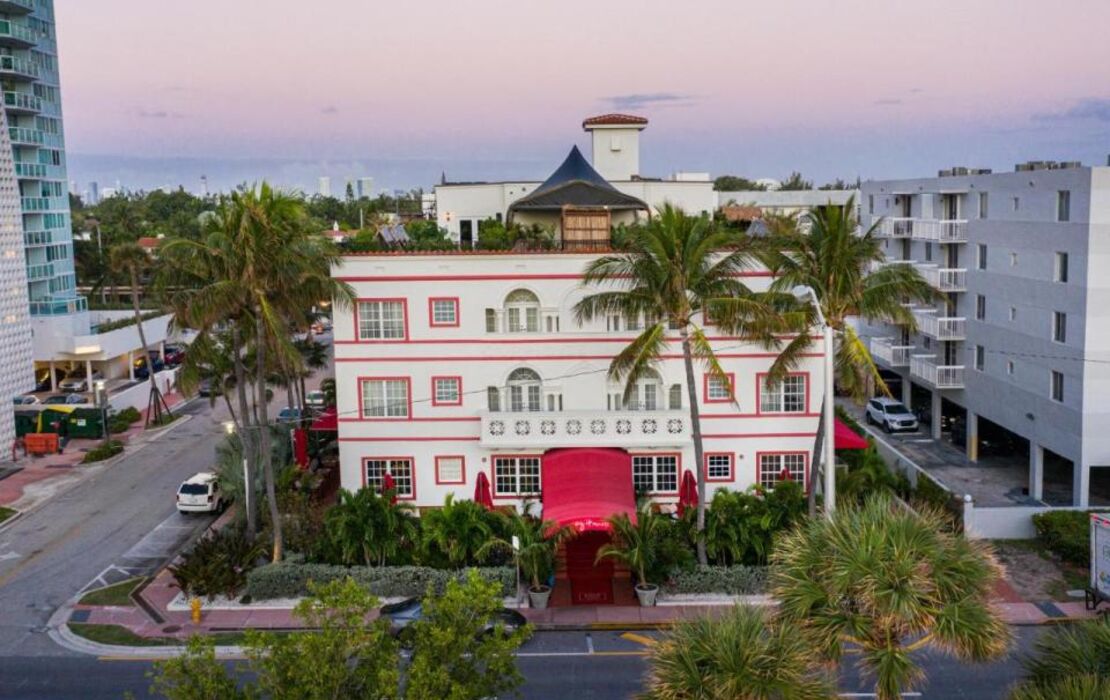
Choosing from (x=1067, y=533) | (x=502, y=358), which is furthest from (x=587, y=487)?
(x=1067, y=533)

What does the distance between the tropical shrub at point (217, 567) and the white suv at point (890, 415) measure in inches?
1243

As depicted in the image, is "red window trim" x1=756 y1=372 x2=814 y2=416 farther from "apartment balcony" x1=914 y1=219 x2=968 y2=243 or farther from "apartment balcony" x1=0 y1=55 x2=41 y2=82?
"apartment balcony" x1=0 y1=55 x2=41 y2=82

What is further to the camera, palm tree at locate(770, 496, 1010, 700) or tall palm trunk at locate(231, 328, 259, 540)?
Answer: tall palm trunk at locate(231, 328, 259, 540)

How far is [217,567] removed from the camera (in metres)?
29.8

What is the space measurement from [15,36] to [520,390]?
45.5m

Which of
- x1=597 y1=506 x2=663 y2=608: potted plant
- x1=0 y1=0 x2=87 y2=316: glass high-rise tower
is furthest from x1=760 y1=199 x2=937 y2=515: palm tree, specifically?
x1=0 y1=0 x2=87 y2=316: glass high-rise tower

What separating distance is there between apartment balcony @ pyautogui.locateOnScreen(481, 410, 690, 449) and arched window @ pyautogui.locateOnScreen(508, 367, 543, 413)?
1187 mm

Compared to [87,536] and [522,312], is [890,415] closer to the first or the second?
[522,312]

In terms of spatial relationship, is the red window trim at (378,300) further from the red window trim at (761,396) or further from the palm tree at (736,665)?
the palm tree at (736,665)

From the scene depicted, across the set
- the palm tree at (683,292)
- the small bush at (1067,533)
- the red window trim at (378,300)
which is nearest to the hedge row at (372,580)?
the palm tree at (683,292)

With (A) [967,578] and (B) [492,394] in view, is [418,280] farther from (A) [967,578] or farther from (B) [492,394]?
(A) [967,578]

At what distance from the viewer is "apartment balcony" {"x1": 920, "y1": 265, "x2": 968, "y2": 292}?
150ft

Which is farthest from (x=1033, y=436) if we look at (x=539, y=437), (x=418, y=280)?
(x=418, y=280)

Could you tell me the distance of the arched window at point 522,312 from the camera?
112 feet
